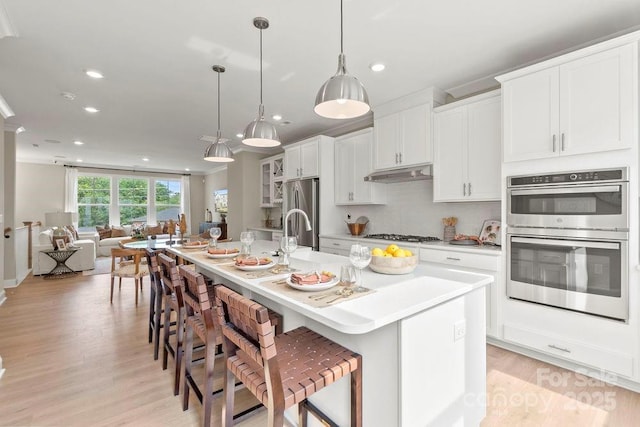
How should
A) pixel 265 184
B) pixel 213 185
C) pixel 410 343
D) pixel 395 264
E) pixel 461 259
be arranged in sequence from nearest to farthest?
pixel 410 343 < pixel 395 264 < pixel 461 259 < pixel 265 184 < pixel 213 185

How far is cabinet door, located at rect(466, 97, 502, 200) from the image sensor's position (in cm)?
277

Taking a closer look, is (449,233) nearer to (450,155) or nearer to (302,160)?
(450,155)

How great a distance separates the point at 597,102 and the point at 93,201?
1087 cm

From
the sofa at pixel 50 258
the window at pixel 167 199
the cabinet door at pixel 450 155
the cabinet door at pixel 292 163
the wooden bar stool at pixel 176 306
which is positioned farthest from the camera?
the window at pixel 167 199

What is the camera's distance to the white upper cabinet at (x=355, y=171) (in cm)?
401

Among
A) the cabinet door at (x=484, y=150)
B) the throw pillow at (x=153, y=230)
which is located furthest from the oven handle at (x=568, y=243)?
the throw pillow at (x=153, y=230)

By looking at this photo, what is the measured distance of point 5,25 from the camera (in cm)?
214

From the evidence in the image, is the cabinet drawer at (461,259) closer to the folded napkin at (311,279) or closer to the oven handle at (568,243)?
the oven handle at (568,243)

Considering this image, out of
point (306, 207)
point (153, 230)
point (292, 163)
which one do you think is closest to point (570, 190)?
point (306, 207)

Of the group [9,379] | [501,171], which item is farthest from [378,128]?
[9,379]

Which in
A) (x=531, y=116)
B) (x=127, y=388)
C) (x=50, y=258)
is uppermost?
(x=531, y=116)

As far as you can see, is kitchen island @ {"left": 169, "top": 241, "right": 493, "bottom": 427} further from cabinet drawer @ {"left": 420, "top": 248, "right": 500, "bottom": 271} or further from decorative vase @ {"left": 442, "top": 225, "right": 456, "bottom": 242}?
decorative vase @ {"left": 442, "top": 225, "right": 456, "bottom": 242}

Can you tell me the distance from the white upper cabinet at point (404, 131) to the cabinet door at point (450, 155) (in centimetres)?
11

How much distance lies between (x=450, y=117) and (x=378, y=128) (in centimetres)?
91
